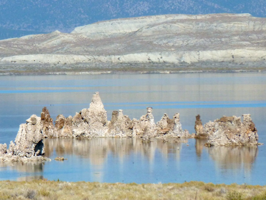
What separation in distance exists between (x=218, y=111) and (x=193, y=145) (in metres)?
26.1

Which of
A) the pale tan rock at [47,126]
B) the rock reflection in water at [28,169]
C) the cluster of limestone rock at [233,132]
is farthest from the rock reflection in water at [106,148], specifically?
the rock reflection in water at [28,169]

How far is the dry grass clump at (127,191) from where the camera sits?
20.2m

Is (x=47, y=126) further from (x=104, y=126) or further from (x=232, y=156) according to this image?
(x=232, y=156)

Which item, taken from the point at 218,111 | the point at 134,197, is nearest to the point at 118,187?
the point at 134,197

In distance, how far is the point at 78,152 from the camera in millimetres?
38312

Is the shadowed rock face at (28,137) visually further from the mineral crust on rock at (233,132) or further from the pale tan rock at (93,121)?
the mineral crust on rock at (233,132)

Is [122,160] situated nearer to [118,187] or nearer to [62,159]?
[62,159]

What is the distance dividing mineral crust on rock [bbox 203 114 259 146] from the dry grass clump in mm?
14596

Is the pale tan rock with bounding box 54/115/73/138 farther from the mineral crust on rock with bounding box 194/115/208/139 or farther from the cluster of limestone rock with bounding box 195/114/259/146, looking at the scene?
the cluster of limestone rock with bounding box 195/114/259/146

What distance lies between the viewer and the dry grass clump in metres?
20.2

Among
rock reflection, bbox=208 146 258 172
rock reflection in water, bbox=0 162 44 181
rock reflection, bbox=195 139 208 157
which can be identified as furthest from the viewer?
rock reflection, bbox=195 139 208 157

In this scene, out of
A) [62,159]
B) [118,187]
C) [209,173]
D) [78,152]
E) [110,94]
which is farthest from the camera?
[110,94]

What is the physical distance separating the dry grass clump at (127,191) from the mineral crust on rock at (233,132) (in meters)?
14.6

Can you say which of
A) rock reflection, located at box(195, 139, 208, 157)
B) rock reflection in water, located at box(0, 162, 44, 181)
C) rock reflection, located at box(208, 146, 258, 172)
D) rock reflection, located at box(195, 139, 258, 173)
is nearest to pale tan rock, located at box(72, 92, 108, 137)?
rock reflection, located at box(195, 139, 208, 157)
